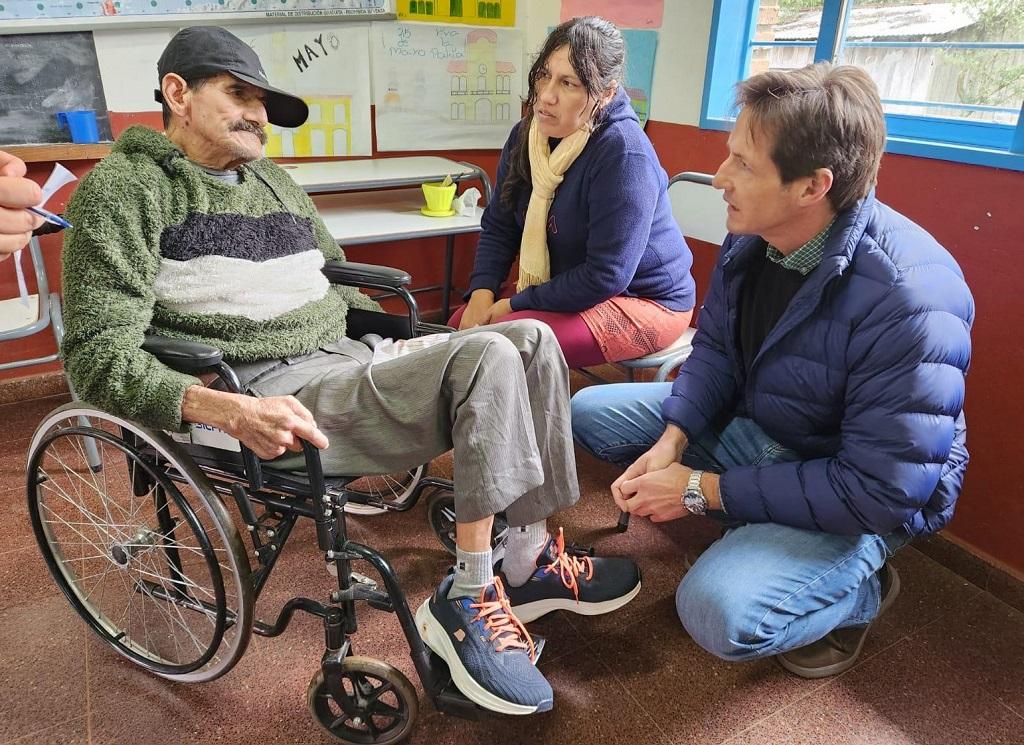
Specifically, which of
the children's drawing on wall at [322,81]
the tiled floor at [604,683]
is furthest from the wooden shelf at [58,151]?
the tiled floor at [604,683]

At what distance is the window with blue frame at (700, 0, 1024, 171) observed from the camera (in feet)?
5.63

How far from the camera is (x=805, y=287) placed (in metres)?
1.29

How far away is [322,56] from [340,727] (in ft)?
7.53

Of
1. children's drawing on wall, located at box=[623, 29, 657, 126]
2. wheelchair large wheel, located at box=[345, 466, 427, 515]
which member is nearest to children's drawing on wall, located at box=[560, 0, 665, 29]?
children's drawing on wall, located at box=[623, 29, 657, 126]

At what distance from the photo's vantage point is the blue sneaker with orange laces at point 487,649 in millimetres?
1253

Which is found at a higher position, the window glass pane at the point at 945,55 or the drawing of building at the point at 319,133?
the window glass pane at the point at 945,55

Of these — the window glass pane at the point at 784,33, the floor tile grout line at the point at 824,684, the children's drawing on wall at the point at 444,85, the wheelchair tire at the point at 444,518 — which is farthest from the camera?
the children's drawing on wall at the point at 444,85

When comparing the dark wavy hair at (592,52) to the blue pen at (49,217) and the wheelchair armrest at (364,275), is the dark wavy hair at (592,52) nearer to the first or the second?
the wheelchair armrest at (364,275)

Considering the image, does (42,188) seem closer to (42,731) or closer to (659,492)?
(42,731)

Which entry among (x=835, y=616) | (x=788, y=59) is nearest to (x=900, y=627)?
(x=835, y=616)

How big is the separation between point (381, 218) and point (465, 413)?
1.48 m

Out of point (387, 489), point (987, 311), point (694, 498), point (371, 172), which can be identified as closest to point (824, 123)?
point (694, 498)

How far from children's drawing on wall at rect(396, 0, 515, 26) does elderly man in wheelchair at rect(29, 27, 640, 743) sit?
1.48 m

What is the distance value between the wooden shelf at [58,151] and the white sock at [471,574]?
5.92ft
